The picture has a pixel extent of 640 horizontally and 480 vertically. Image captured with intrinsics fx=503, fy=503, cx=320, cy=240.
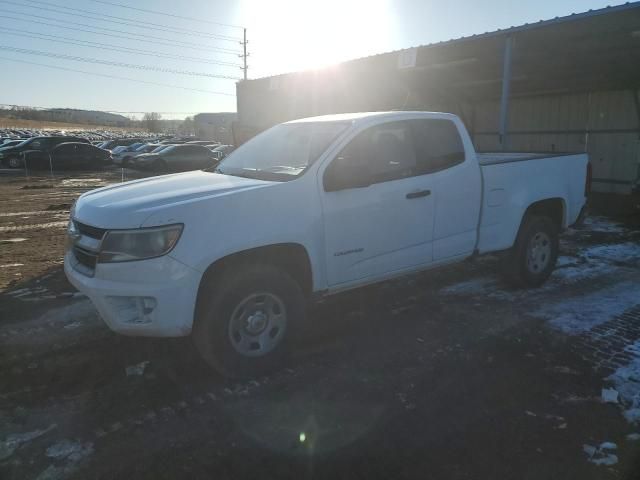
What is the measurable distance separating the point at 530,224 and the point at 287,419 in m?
3.81

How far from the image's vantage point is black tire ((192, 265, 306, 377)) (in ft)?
11.4

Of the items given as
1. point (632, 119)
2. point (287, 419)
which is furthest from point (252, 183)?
point (632, 119)

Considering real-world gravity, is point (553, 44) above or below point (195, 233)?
above

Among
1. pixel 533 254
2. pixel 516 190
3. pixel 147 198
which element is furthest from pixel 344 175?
pixel 533 254

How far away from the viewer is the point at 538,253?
591 cm

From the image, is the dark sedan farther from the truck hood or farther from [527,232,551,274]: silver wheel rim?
[527,232,551,274]: silver wheel rim

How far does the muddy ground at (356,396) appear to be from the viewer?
112 inches

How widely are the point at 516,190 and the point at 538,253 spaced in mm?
959

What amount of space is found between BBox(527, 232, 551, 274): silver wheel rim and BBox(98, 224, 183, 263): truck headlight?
418 cm

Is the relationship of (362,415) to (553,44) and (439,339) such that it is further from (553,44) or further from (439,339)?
(553,44)

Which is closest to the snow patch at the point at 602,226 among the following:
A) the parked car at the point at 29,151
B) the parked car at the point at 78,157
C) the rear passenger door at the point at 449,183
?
the rear passenger door at the point at 449,183

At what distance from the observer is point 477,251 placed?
5.21m

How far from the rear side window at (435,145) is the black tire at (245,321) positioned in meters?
1.74

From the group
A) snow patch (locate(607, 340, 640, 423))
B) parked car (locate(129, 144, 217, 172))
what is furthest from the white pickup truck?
parked car (locate(129, 144, 217, 172))
